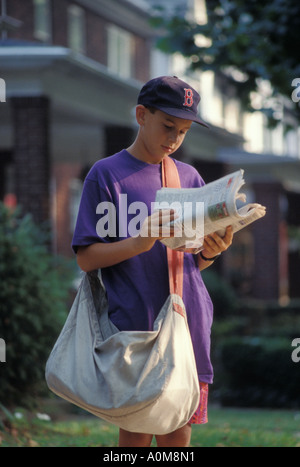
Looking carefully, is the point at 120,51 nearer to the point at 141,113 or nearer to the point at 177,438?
the point at 141,113

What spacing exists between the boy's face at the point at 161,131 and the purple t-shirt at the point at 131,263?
89mm

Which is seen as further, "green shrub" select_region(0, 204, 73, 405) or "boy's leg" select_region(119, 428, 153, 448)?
"green shrub" select_region(0, 204, 73, 405)

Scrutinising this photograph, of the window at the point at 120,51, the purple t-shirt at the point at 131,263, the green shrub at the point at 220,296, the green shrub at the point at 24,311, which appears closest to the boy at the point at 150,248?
the purple t-shirt at the point at 131,263

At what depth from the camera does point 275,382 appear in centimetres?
1133

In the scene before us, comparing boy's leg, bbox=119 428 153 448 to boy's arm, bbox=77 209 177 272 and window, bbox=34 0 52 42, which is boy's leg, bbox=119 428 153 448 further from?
window, bbox=34 0 52 42

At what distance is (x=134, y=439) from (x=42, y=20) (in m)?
15.7

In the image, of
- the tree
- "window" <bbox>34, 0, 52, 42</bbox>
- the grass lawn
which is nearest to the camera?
the grass lawn

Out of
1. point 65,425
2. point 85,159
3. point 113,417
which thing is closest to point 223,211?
point 113,417

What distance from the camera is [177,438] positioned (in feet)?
11.1

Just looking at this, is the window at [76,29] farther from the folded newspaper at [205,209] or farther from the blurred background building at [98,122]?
the folded newspaper at [205,209]

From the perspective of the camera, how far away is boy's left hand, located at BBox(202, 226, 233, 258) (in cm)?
334

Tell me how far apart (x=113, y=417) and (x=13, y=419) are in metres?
3.52

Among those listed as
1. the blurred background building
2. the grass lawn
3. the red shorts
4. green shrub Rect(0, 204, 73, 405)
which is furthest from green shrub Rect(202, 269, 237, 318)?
the red shorts

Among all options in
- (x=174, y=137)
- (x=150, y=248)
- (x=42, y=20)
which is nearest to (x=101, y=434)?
(x=150, y=248)
